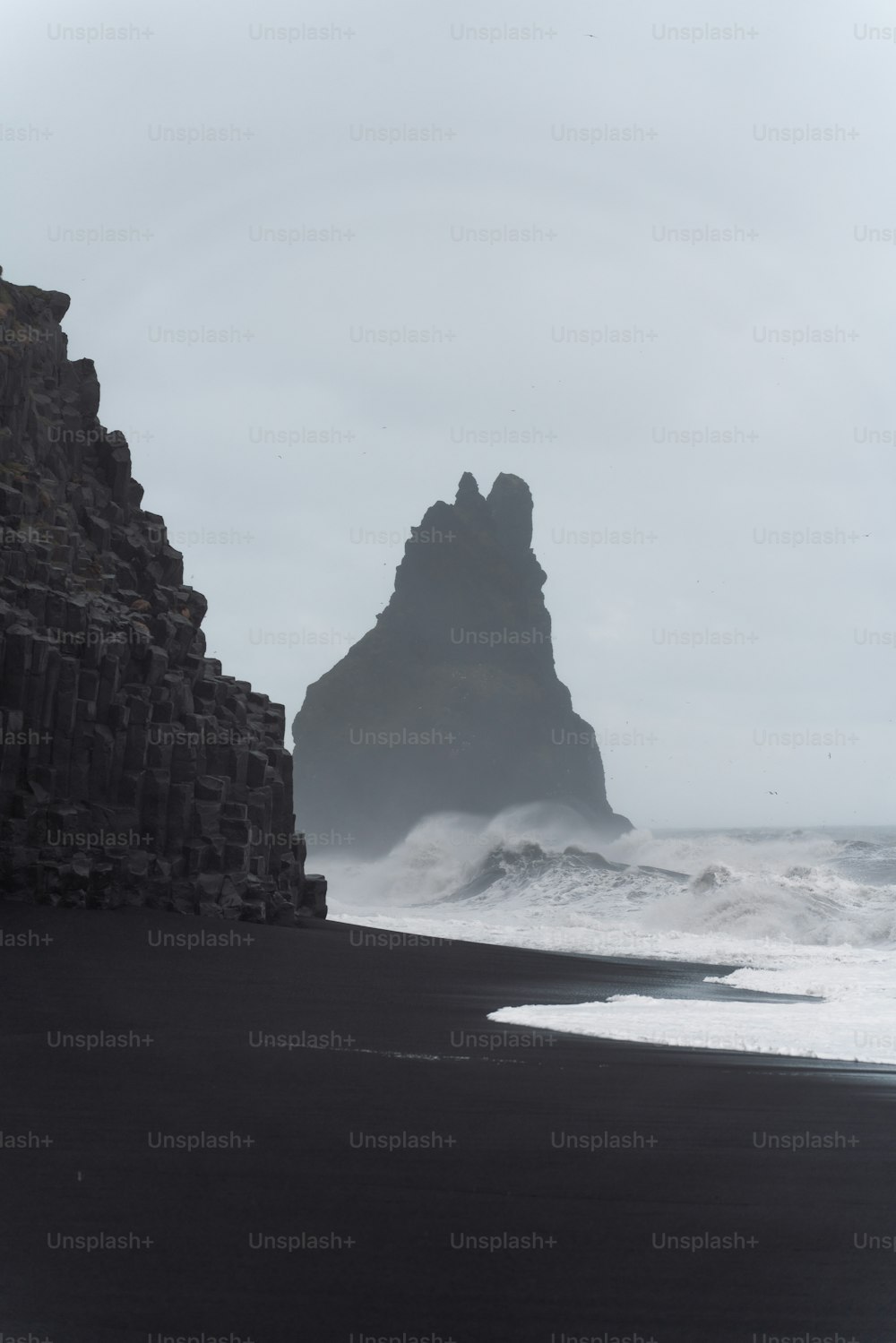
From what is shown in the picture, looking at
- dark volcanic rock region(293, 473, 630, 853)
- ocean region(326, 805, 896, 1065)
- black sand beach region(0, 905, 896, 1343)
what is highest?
dark volcanic rock region(293, 473, 630, 853)

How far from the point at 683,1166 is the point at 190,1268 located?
3.93 m

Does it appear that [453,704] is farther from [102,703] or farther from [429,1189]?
[429,1189]

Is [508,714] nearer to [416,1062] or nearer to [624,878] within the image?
[624,878]

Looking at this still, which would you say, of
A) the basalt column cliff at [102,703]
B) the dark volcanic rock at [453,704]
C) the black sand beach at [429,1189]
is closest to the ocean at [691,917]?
the black sand beach at [429,1189]

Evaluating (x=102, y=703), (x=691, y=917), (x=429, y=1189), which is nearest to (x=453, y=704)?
(x=691, y=917)

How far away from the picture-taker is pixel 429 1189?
29.0 feet

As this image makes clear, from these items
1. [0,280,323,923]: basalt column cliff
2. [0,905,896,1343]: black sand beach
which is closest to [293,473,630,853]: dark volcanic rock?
[0,280,323,923]: basalt column cliff

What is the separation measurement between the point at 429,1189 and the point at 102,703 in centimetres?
2595

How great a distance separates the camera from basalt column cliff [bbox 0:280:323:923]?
3178 cm

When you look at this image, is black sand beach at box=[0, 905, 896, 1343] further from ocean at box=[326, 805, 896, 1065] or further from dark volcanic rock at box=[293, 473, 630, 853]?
dark volcanic rock at box=[293, 473, 630, 853]

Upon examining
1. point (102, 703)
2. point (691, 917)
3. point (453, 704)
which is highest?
point (453, 704)

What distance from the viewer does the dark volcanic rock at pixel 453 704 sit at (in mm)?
116125

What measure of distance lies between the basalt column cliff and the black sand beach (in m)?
15.3

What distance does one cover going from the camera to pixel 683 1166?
32.0ft
